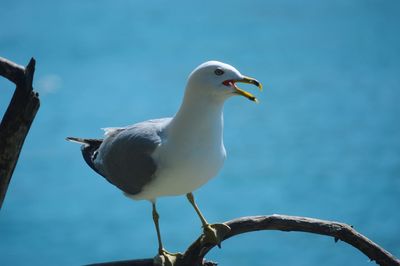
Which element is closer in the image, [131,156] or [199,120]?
[199,120]

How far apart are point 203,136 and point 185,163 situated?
83 millimetres

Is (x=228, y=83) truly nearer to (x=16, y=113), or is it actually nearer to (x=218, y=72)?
(x=218, y=72)

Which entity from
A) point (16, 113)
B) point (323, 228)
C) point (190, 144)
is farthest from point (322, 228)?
point (16, 113)

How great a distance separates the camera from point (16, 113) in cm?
127

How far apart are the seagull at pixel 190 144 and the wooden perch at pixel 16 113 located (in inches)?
14.8

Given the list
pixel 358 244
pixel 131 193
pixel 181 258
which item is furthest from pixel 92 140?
pixel 358 244

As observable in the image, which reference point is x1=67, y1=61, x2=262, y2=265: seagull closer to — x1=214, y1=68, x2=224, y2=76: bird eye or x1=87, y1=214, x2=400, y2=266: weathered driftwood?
x1=214, y1=68, x2=224, y2=76: bird eye

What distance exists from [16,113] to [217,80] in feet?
1.58

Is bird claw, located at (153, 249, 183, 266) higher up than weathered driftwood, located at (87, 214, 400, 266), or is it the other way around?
weathered driftwood, located at (87, 214, 400, 266)

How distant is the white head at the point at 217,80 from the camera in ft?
4.86

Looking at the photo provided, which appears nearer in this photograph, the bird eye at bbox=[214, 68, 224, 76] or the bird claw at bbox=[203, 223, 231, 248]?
the bird eye at bbox=[214, 68, 224, 76]

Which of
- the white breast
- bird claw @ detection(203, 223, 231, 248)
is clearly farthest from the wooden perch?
bird claw @ detection(203, 223, 231, 248)

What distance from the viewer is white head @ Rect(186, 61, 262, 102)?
4.86 feet

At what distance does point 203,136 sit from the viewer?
153 centimetres
